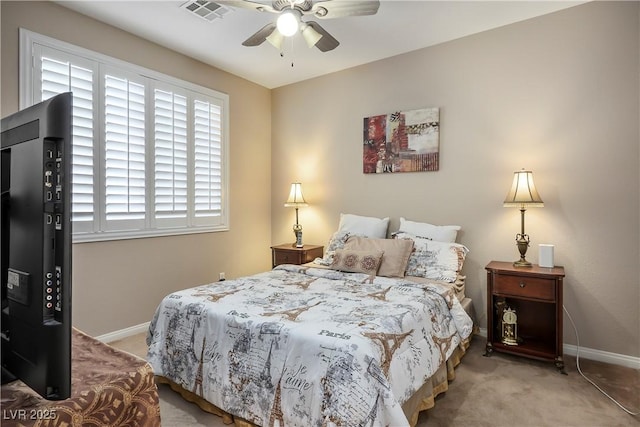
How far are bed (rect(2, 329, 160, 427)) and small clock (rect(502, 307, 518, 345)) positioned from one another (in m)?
2.81

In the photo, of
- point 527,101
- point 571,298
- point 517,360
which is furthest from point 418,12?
point 517,360

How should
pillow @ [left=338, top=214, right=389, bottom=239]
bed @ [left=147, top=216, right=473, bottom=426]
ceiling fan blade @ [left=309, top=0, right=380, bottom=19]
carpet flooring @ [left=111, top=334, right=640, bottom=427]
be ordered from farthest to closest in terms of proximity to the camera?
pillow @ [left=338, top=214, right=389, bottom=239], ceiling fan blade @ [left=309, top=0, right=380, bottom=19], carpet flooring @ [left=111, top=334, right=640, bottom=427], bed @ [left=147, top=216, right=473, bottom=426]

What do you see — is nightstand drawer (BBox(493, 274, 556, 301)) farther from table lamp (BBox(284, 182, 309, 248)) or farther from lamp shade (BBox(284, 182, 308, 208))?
lamp shade (BBox(284, 182, 308, 208))

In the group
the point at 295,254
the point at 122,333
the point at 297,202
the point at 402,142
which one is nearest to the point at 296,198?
the point at 297,202

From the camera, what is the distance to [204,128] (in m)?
3.99

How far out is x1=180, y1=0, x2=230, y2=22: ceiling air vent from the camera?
111 inches

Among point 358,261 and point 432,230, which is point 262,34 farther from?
point 432,230

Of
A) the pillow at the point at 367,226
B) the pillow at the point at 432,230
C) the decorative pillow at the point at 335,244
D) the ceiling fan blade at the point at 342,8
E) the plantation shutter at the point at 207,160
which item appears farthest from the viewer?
the plantation shutter at the point at 207,160

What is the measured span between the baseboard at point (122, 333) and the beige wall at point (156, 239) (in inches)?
1.6

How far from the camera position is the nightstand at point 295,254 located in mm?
3980

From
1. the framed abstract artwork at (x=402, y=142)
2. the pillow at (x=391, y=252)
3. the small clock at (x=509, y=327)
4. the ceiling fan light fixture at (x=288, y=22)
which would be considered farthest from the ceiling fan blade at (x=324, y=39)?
the small clock at (x=509, y=327)

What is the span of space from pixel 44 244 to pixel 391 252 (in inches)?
105

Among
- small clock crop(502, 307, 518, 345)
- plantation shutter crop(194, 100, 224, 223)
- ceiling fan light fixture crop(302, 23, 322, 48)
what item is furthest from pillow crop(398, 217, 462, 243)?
plantation shutter crop(194, 100, 224, 223)

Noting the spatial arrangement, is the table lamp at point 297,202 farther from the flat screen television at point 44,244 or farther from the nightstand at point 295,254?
the flat screen television at point 44,244
